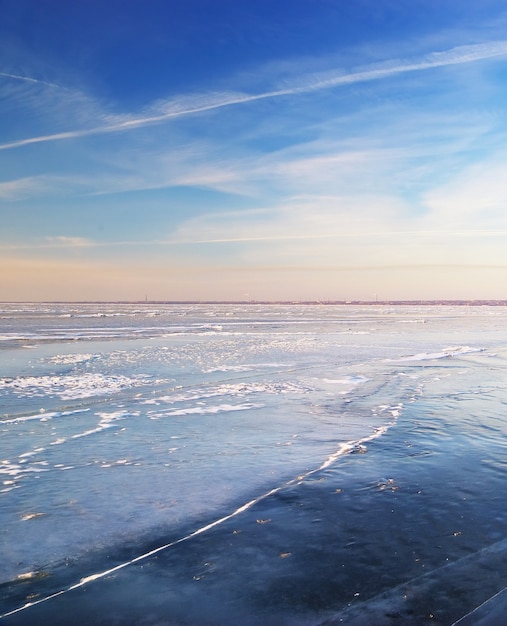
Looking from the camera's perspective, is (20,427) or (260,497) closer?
(260,497)

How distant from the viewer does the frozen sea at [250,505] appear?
414 centimetres

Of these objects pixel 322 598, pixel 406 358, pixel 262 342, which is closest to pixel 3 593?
pixel 322 598

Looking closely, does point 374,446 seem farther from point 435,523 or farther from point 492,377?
point 492,377

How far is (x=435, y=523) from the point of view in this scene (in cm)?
554

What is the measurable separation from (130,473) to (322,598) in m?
3.92

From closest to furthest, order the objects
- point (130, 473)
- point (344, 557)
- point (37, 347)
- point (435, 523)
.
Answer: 1. point (344, 557)
2. point (435, 523)
3. point (130, 473)
4. point (37, 347)

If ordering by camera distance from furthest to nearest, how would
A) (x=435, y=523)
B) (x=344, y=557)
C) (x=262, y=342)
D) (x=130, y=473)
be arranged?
(x=262, y=342) < (x=130, y=473) < (x=435, y=523) < (x=344, y=557)

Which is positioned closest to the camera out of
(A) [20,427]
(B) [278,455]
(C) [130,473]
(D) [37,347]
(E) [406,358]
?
(C) [130,473]

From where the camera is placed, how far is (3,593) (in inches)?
168

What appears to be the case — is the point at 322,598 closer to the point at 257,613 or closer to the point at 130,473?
the point at 257,613

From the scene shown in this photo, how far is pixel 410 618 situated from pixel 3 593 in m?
3.10

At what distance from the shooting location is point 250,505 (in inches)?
245

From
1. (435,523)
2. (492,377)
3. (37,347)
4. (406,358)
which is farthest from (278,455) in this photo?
(37,347)

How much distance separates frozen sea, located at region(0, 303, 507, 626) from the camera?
414 cm
